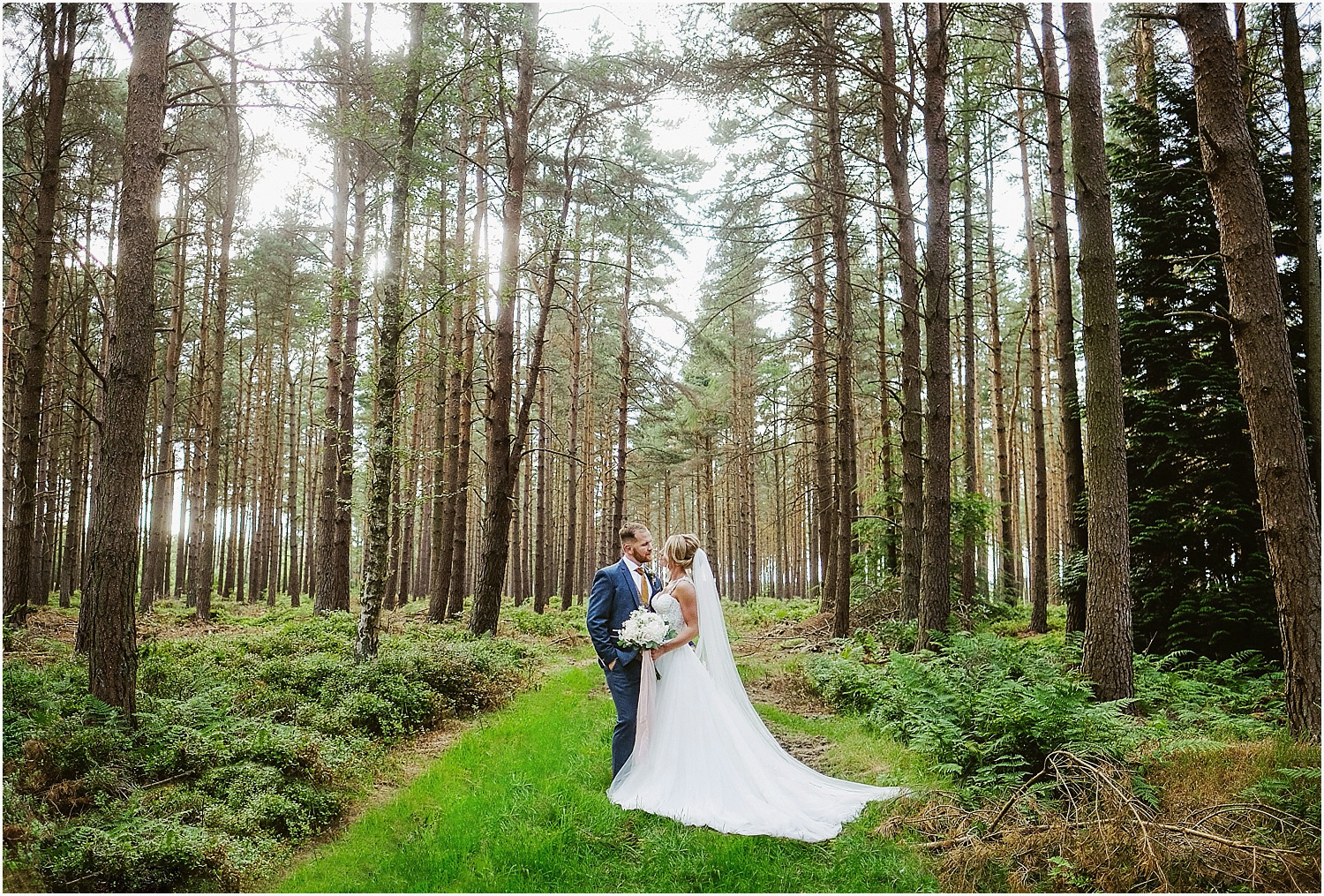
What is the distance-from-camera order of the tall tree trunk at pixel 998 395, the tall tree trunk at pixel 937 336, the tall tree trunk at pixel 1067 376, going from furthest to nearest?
the tall tree trunk at pixel 998 395 → the tall tree trunk at pixel 1067 376 → the tall tree trunk at pixel 937 336

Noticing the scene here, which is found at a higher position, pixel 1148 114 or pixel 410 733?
pixel 1148 114

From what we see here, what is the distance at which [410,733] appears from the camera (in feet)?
25.9

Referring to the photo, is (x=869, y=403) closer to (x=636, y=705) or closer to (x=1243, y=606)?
(x=1243, y=606)

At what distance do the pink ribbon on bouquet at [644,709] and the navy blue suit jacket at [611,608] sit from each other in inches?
9.0

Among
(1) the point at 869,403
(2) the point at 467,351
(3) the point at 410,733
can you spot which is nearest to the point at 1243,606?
(3) the point at 410,733

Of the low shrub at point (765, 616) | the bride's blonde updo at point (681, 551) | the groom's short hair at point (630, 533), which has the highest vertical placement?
the groom's short hair at point (630, 533)

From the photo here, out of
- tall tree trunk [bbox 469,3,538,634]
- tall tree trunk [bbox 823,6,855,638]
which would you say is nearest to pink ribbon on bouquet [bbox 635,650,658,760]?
tall tree trunk [bbox 469,3,538,634]

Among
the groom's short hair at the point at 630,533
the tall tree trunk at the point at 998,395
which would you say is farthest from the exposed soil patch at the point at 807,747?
the tall tree trunk at the point at 998,395

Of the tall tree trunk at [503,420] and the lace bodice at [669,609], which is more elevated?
the tall tree trunk at [503,420]

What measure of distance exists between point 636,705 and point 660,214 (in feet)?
43.1

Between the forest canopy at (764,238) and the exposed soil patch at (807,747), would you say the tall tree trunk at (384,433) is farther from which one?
the exposed soil patch at (807,747)

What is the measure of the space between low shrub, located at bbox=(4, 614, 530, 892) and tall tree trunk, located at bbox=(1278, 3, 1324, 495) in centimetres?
1156

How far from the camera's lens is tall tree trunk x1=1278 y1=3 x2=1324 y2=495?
30.2 feet

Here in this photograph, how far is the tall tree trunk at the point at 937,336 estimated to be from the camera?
32.4 ft
